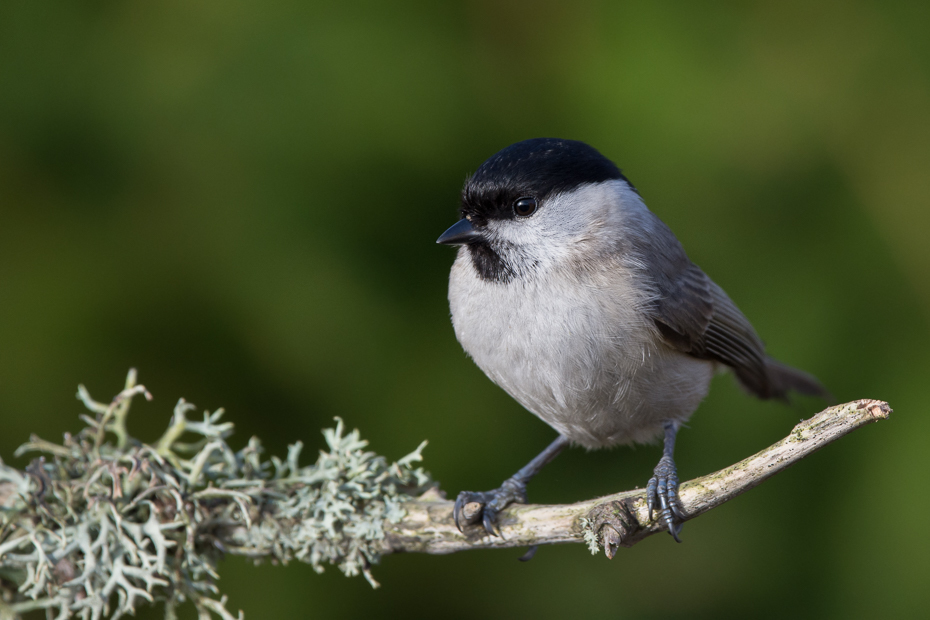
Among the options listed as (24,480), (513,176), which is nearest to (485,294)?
(513,176)

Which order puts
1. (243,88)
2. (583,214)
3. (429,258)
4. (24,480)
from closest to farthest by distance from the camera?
1. (24,480)
2. (583,214)
3. (243,88)
4. (429,258)

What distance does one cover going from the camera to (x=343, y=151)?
6.43 feet

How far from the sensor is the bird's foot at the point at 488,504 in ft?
4.85

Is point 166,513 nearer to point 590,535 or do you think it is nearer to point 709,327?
point 590,535

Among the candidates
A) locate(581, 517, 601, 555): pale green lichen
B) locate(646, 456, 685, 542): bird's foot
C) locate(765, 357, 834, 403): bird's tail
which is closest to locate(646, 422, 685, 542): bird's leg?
locate(646, 456, 685, 542): bird's foot

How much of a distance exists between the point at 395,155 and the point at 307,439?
75 centimetres

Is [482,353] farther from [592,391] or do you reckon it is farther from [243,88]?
[243,88]

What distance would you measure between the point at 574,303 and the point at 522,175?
1.00ft

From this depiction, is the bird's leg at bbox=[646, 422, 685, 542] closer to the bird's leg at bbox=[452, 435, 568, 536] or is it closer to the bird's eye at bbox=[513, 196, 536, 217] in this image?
the bird's leg at bbox=[452, 435, 568, 536]

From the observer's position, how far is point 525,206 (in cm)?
171

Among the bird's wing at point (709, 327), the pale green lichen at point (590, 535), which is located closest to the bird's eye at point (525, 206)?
the bird's wing at point (709, 327)

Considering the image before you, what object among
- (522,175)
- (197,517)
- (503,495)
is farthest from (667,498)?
(197,517)

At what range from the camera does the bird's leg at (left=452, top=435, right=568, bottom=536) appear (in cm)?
151

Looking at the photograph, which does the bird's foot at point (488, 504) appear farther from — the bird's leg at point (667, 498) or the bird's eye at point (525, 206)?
the bird's eye at point (525, 206)
